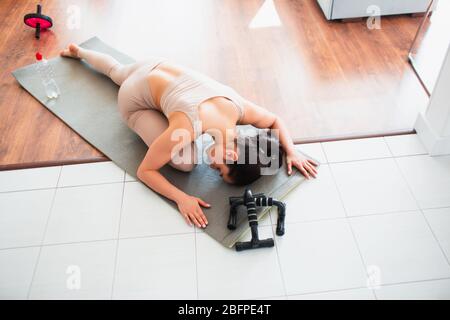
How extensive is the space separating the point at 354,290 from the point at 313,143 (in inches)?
33.4

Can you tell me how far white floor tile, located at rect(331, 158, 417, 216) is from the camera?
193 centimetres

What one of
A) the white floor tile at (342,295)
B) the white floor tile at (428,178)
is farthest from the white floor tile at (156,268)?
the white floor tile at (428,178)

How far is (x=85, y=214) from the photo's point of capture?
1943 millimetres

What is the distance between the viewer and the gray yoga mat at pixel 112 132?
1933 millimetres

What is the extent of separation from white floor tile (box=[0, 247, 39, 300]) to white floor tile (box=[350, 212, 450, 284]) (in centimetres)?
145

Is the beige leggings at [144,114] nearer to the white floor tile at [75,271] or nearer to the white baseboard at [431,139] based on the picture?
the white floor tile at [75,271]

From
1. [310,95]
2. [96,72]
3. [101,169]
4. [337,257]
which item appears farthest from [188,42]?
[337,257]

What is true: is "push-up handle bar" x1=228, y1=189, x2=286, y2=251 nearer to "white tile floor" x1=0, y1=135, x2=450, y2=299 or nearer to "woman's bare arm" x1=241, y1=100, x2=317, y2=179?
"white tile floor" x1=0, y1=135, x2=450, y2=299

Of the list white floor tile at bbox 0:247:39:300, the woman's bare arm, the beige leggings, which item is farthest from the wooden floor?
white floor tile at bbox 0:247:39:300

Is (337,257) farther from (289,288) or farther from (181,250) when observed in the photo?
(181,250)

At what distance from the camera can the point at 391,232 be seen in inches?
72.2

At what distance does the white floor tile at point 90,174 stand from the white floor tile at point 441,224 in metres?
1.51

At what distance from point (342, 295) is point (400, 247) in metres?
0.37

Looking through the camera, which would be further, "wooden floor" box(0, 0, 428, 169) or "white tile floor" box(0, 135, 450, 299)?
"wooden floor" box(0, 0, 428, 169)
